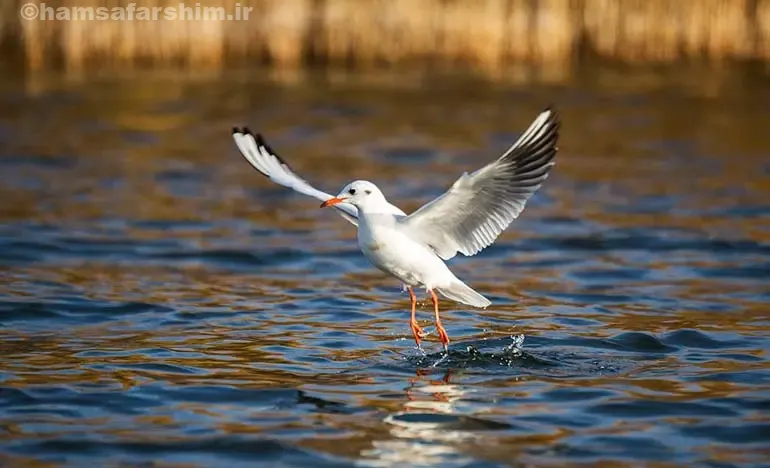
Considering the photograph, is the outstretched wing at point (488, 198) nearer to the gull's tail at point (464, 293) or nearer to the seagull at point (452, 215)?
the seagull at point (452, 215)

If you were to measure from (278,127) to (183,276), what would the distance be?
9.87 meters

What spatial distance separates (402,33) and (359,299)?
14.7 m

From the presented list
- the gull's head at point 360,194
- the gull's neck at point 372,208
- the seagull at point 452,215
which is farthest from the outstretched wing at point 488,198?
the gull's head at point 360,194

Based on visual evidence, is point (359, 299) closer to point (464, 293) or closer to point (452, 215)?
point (464, 293)

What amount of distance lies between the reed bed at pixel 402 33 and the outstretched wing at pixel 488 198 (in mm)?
16092

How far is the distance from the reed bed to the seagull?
16.1 m

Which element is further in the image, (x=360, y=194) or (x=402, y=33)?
(x=402, y=33)

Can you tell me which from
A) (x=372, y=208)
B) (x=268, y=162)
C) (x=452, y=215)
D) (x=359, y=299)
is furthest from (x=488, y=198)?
(x=359, y=299)

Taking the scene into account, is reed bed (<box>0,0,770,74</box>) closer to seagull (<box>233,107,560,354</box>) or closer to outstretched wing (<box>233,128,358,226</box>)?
outstretched wing (<box>233,128,358,226</box>)

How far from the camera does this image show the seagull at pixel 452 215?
27.2 feet

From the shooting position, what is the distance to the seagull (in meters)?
8.29

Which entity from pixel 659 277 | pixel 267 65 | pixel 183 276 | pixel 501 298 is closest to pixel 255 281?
pixel 183 276

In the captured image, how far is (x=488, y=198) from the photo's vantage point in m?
8.53

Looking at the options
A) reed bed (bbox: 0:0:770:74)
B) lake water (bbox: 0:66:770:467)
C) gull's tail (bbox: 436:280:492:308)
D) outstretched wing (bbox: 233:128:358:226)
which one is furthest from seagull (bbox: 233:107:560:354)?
reed bed (bbox: 0:0:770:74)
